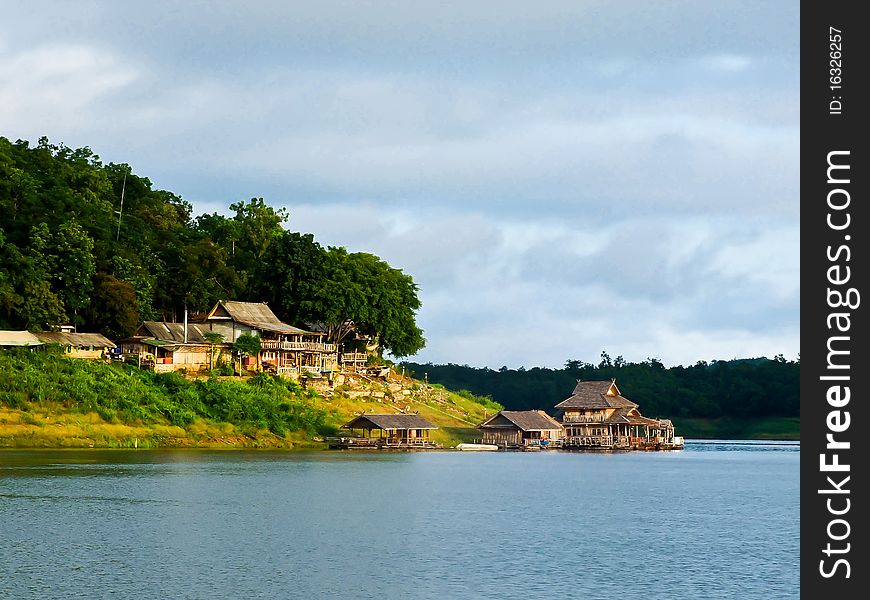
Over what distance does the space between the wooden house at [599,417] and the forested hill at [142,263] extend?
17.9m

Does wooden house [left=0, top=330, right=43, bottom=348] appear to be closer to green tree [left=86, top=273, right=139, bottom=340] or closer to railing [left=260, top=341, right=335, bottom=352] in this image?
green tree [left=86, top=273, right=139, bottom=340]

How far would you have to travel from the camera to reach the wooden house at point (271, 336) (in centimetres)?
11231

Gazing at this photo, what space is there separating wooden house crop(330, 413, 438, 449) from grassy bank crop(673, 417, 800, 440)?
258 ft

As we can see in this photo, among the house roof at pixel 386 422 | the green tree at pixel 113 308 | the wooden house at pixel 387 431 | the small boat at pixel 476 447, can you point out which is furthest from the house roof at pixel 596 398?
the green tree at pixel 113 308

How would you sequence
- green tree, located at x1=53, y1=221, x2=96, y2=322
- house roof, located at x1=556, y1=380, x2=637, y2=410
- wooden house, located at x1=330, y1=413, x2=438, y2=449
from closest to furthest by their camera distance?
green tree, located at x1=53, y1=221, x2=96, y2=322, wooden house, located at x1=330, y1=413, x2=438, y2=449, house roof, located at x1=556, y1=380, x2=637, y2=410

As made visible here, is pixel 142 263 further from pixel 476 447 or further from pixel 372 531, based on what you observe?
pixel 372 531

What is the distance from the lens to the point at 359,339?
412ft

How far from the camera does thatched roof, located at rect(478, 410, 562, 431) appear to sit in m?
117

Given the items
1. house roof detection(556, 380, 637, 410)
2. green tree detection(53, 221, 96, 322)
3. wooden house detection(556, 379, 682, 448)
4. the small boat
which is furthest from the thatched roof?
green tree detection(53, 221, 96, 322)

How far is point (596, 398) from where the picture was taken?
121000 millimetres

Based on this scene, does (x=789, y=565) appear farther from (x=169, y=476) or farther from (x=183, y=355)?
(x=183, y=355)

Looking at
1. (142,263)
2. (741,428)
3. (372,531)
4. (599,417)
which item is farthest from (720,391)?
(372,531)

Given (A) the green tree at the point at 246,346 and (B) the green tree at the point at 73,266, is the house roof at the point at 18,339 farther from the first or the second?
(A) the green tree at the point at 246,346

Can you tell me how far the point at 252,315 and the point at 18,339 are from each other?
25.1m
